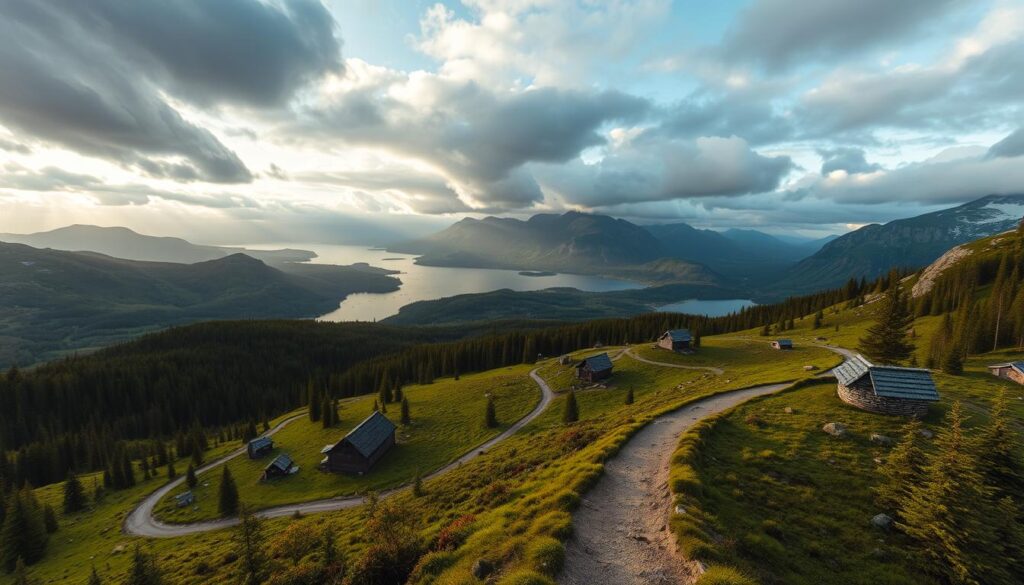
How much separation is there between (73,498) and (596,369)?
309 ft

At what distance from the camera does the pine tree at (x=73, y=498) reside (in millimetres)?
65500

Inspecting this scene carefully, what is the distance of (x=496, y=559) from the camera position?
14828 millimetres

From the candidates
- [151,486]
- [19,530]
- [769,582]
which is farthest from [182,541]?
[769,582]

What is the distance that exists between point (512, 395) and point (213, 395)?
12703 centimetres

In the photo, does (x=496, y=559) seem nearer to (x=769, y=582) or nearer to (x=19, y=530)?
(x=769, y=582)

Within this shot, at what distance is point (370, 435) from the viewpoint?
198 ft

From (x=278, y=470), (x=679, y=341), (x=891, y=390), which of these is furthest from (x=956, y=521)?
(x=679, y=341)

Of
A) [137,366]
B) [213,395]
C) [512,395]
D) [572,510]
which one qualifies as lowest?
[213,395]

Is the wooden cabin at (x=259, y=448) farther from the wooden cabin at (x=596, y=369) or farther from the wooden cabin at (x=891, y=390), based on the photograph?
the wooden cabin at (x=891, y=390)

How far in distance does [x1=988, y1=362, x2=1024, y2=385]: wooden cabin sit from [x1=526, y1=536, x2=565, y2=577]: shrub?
202 ft

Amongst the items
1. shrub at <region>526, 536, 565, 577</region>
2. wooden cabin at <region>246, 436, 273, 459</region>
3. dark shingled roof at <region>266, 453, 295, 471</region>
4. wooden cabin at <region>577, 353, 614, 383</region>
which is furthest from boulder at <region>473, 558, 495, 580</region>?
wooden cabin at <region>246, 436, 273, 459</region>

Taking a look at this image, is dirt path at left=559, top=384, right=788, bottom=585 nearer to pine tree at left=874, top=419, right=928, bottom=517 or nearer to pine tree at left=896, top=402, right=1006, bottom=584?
pine tree at left=896, top=402, right=1006, bottom=584

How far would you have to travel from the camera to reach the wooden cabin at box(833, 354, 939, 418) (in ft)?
100

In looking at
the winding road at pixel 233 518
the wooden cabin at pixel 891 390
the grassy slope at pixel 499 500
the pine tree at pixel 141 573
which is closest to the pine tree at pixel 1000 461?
the wooden cabin at pixel 891 390
